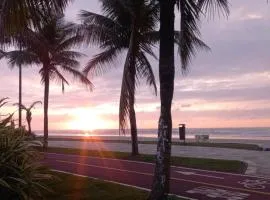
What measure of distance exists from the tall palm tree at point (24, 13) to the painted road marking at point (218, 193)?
637 cm

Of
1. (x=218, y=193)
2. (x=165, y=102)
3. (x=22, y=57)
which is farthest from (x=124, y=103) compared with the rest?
(x=22, y=57)

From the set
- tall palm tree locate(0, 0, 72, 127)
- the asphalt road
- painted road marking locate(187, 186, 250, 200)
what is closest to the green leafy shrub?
tall palm tree locate(0, 0, 72, 127)

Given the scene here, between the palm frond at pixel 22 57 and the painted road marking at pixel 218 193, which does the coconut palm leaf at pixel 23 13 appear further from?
the palm frond at pixel 22 57

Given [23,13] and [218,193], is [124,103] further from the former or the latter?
[218,193]

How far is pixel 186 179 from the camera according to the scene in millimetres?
17453

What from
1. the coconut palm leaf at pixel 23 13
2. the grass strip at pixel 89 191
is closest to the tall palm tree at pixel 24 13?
the coconut palm leaf at pixel 23 13

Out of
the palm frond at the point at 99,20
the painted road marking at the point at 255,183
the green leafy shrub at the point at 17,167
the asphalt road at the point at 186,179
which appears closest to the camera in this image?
the green leafy shrub at the point at 17,167

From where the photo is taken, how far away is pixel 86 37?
24344 mm

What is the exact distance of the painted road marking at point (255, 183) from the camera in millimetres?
15547

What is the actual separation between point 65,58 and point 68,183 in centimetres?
2108

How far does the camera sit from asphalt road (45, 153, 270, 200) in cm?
1451

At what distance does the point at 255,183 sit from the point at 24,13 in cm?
947

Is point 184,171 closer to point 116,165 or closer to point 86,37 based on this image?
point 116,165

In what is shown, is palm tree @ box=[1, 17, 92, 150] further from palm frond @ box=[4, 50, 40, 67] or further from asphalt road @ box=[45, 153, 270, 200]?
asphalt road @ box=[45, 153, 270, 200]
